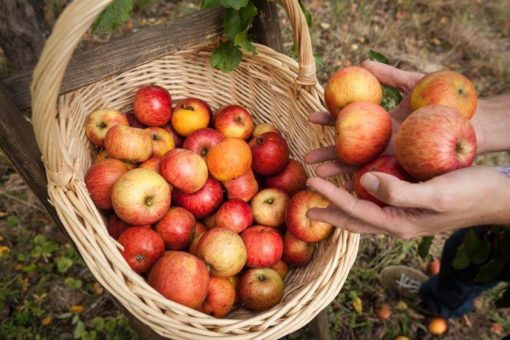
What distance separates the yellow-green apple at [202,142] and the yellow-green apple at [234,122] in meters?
0.07

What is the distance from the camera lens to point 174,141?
6.91ft

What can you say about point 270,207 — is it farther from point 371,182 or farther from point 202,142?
point 371,182

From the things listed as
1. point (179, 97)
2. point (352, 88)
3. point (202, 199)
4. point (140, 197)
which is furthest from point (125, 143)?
point (352, 88)

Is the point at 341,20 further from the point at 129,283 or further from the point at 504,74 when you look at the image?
the point at 129,283

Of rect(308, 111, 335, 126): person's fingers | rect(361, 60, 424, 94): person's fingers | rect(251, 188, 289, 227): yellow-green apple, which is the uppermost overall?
rect(361, 60, 424, 94): person's fingers

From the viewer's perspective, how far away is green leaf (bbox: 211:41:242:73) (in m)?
1.83

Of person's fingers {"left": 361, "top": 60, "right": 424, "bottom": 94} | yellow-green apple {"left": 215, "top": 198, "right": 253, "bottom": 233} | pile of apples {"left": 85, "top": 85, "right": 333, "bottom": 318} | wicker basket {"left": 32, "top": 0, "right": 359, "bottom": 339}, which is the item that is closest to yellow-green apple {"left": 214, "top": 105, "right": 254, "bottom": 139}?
pile of apples {"left": 85, "top": 85, "right": 333, "bottom": 318}

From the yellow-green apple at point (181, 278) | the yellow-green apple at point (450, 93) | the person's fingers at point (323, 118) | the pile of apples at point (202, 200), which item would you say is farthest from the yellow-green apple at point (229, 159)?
the yellow-green apple at point (450, 93)

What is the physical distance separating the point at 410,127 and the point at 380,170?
0.62 ft

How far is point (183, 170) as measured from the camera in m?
1.73

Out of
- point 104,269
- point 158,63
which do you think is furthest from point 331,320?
point 158,63

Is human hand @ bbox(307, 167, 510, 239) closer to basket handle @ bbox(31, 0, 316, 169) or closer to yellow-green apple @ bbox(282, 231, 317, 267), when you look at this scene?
yellow-green apple @ bbox(282, 231, 317, 267)

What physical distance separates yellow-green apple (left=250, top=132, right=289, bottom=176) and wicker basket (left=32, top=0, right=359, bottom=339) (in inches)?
5.0

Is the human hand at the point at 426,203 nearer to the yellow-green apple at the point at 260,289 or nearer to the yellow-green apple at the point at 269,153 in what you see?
the yellow-green apple at the point at 260,289
